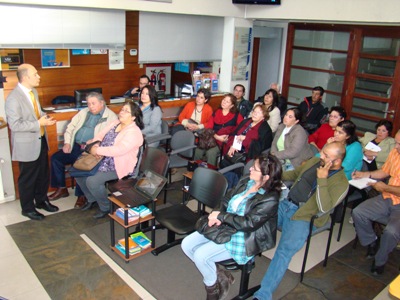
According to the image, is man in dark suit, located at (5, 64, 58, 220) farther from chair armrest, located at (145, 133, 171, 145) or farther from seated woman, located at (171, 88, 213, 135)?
seated woman, located at (171, 88, 213, 135)

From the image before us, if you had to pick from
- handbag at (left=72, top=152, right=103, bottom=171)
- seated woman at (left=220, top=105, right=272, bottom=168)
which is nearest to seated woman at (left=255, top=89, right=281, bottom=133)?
seated woman at (left=220, top=105, right=272, bottom=168)

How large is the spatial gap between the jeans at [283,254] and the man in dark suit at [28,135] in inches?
102

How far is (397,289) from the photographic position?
2.12 metres

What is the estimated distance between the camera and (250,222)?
9.40 feet

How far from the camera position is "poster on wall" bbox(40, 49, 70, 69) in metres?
6.17

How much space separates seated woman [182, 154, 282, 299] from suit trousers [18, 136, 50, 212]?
7.25 ft

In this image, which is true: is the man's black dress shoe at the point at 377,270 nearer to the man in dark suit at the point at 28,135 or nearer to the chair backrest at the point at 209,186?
the chair backrest at the point at 209,186

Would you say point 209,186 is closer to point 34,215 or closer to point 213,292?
point 213,292

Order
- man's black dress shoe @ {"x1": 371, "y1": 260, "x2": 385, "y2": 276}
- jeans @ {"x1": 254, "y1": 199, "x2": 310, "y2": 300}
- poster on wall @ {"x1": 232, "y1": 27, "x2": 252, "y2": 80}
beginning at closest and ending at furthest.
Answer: jeans @ {"x1": 254, "y1": 199, "x2": 310, "y2": 300} < man's black dress shoe @ {"x1": 371, "y1": 260, "x2": 385, "y2": 276} < poster on wall @ {"x1": 232, "y1": 27, "x2": 252, "y2": 80}

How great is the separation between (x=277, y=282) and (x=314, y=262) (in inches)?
30.9

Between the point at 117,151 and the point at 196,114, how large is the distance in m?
1.98

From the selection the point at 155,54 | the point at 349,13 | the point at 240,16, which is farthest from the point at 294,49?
the point at 155,54

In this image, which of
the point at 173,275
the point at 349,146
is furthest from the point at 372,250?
the point at 173,275

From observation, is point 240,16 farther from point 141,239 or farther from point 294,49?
point 141,239
